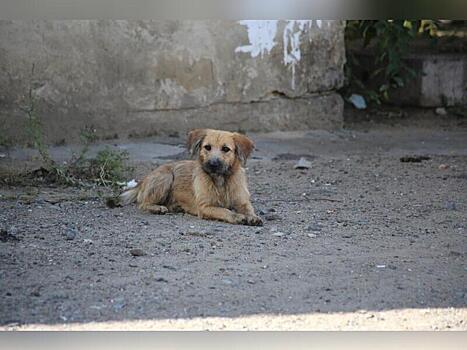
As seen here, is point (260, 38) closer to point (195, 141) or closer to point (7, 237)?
point (195, 141)

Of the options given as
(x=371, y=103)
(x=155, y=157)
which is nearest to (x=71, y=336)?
(x=155, y=157)

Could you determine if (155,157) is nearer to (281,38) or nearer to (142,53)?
(142,53)

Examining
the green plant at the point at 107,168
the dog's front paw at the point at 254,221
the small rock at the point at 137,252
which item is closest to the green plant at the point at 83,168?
the green plant at the point at 107,168

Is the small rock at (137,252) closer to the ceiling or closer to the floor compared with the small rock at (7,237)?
closer to the floor

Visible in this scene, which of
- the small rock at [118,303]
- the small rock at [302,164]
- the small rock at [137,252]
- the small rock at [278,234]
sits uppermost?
the small rock at [118,303]

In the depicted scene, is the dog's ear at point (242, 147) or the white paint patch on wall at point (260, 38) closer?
the dog's ear at point (242, 147)

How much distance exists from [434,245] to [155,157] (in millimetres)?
3329

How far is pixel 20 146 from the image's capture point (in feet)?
27.8

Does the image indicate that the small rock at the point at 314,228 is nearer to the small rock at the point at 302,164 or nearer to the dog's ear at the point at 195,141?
the dog's ear at the point at 195,141

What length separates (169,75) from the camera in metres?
9.06

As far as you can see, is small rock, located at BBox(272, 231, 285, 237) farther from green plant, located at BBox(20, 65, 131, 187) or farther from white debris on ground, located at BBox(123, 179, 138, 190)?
green plant, located at BBox(20, 65, 131, 187)

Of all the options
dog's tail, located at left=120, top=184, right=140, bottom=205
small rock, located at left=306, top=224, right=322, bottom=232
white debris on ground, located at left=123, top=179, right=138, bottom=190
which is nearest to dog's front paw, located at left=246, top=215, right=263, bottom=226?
small rock, located at left=306, top=224, right=322, bottom=232

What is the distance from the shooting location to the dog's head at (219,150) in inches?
252

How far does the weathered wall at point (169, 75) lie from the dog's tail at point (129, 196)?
6.73ft
